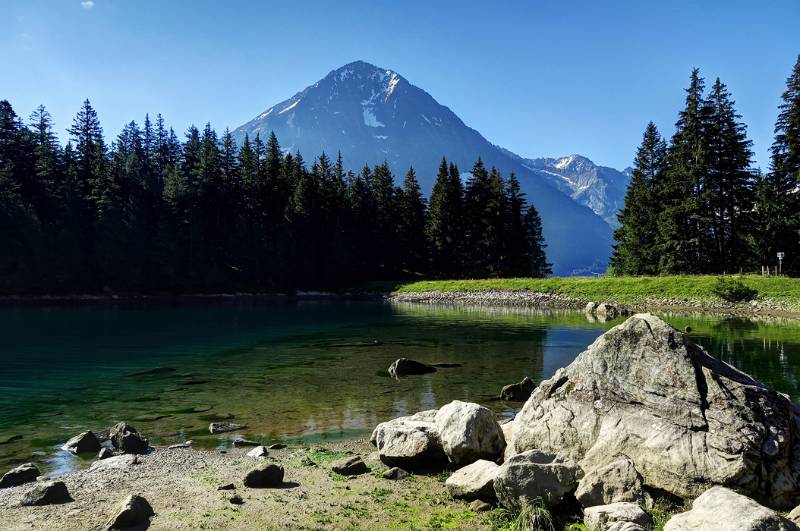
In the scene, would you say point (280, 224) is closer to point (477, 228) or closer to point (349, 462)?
point (477, 228)

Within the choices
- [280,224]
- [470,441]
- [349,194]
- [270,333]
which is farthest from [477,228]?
[470,441]

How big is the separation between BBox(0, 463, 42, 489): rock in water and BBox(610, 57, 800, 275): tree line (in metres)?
74.9

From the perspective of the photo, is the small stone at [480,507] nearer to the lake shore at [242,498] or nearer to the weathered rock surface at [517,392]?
the lake shore at [242,498]

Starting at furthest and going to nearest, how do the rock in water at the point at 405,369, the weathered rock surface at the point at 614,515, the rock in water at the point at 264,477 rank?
the rock in water at the point at 405,369 < the rock in water at the point at 264,477 < the weathered rock surface at the point at 614,515

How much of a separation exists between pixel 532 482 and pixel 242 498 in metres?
5.81

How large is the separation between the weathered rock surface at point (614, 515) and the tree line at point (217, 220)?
311ft

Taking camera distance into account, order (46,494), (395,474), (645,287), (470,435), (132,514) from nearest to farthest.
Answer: (132,514)
(46,494)
(395,474)
(470,435)
(645,287)

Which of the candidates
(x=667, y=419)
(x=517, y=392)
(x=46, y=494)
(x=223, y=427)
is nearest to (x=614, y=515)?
(x=667, y=419)

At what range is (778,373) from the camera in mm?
24266

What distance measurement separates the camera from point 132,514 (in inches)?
367

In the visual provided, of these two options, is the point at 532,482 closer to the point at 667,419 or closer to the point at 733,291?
the point at 667,419

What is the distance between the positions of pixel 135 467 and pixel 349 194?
115822mm

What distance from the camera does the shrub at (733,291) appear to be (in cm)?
5722

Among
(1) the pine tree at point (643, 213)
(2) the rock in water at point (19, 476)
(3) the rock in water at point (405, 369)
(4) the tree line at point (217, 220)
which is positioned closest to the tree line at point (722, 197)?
(1) the pine tree at point (643, 213)
